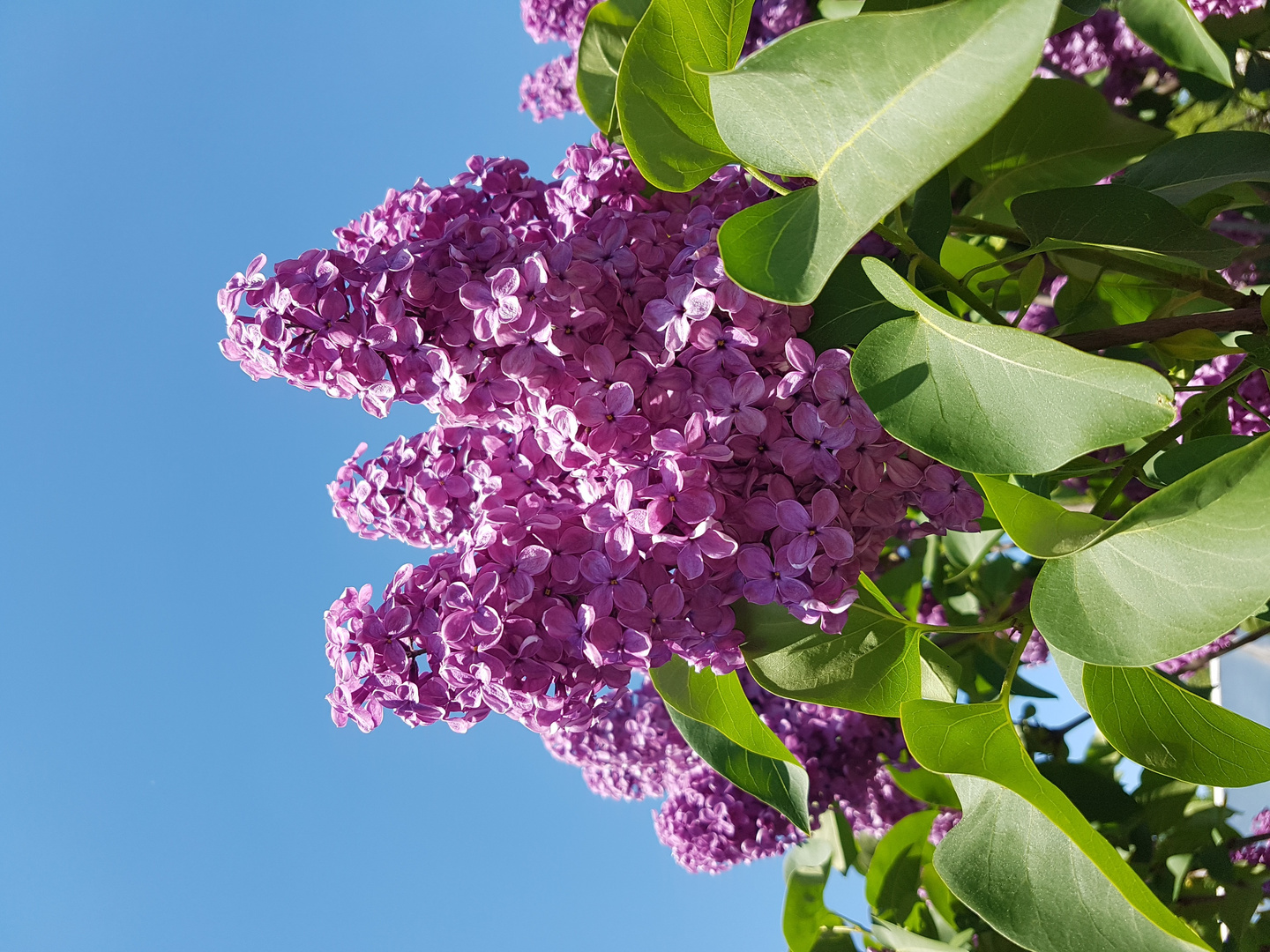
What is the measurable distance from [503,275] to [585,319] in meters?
0.06

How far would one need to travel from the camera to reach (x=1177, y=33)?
76 cm

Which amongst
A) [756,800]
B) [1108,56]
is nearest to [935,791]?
[756,800]

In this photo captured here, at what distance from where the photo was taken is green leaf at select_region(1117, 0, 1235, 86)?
73 cm

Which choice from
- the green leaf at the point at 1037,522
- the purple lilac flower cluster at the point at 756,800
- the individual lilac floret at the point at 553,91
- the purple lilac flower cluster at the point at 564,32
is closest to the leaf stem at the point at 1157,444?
the green leaf at the point at 1037,522

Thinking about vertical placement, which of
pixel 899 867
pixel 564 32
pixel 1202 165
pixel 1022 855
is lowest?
pixel 1022 855

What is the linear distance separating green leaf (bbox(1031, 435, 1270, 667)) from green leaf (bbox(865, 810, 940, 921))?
0.89 m

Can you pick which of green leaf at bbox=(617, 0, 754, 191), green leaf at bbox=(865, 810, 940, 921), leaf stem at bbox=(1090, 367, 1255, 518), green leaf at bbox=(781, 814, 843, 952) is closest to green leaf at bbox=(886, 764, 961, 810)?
green leaf at bbox=(865, 810, 940, 921)

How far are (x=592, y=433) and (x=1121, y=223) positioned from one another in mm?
424

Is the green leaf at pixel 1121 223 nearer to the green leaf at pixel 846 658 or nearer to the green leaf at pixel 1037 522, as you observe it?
the green leaf at pixel 1037 522

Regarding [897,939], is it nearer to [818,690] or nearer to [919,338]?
[818,690]

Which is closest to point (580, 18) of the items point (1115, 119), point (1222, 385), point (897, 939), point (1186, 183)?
point (1115, 119)

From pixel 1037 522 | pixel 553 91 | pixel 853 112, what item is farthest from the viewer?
pixel 553 91

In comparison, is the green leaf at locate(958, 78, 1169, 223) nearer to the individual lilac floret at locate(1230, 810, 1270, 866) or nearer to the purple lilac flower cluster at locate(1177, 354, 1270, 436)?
the purple lilac flower cluster at locate(1177, 354, 1270, 436)

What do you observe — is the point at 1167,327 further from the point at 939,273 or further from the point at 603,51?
the point at 603,51
